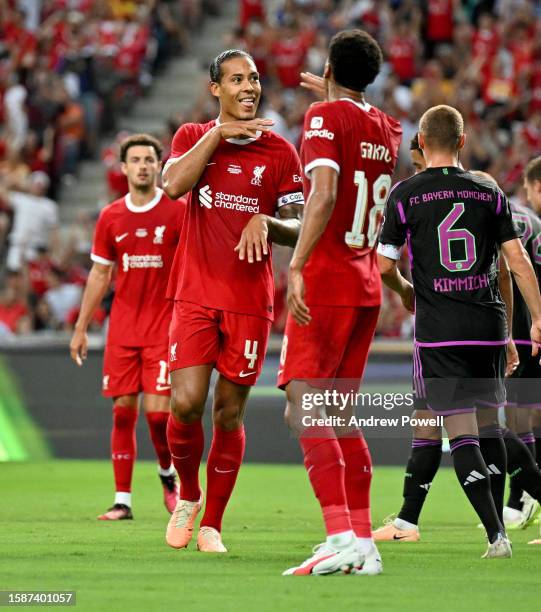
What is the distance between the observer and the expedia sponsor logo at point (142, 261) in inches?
402

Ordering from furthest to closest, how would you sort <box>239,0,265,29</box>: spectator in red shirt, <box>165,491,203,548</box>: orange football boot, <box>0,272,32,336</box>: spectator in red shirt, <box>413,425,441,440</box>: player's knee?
<box>239,0,265,29</box>: spectator in red shirt < <box>0,272,32,336</box>: spectator in red shirt < <box>413,425,441,440</box>: player's knee < <box>165,491,203,548</box>: orange football boot

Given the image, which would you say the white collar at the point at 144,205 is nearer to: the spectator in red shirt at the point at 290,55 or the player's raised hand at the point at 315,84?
the player's raised hand at the point at 315,84

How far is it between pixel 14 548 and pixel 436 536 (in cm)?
266

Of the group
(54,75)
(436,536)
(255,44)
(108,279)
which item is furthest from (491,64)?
(436,536)

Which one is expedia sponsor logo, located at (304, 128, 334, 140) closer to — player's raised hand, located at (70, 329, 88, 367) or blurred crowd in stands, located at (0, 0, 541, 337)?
player's raised hand, located at (70, 329, 88, 367)

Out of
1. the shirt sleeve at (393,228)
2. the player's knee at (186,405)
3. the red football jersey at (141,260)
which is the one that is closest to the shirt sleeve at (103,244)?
the red football jersey at (141,260)

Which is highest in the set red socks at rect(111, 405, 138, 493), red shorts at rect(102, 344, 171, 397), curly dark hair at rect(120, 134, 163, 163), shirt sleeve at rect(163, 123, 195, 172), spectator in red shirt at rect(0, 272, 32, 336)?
shirt sleeve at rect(163, 123, 195, 172)

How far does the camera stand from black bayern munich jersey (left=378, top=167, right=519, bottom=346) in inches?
286

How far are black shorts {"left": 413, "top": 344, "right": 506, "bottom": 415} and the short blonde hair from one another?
107 centimetres

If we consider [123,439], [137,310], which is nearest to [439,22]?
[137,310]

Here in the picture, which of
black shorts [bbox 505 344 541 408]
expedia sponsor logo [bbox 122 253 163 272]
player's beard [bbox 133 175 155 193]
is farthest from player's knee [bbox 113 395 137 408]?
black shorts [bbox 505 344 541 408]

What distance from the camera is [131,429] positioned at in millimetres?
10281

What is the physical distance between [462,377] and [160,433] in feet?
11.4

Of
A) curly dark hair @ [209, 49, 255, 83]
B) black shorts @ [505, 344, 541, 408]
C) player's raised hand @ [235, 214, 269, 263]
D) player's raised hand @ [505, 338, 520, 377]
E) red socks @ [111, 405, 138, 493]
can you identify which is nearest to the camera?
player's raised hand @ [235, 214, 269, 263]
